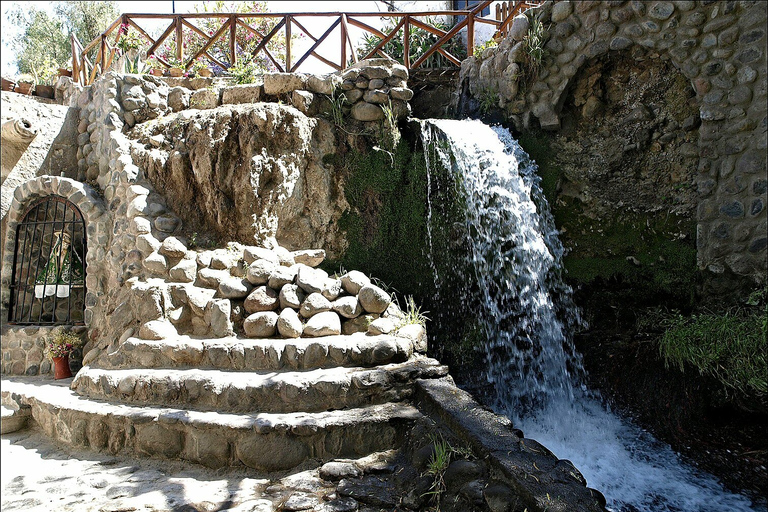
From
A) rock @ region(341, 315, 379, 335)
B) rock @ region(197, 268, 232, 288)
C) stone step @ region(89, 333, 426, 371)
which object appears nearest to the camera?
stone step @ region(89, 333, 426, 371)

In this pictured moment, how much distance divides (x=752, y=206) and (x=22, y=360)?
24.4ft

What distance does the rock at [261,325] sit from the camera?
4.16m

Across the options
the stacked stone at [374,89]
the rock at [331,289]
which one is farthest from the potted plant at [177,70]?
the rock at [331,289]

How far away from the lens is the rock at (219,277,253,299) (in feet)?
14.5

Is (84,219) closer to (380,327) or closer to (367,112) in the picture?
(367,112)

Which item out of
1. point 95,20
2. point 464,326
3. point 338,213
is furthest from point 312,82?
point 95,20

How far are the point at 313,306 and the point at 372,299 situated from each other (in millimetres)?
481

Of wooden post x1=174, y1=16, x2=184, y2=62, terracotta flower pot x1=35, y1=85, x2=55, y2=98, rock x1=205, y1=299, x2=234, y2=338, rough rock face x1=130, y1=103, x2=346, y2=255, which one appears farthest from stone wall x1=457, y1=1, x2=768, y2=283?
terracotta flower pot x1=35, y1=85, x2=55, y2=98

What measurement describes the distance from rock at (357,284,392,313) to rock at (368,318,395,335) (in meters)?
0.14

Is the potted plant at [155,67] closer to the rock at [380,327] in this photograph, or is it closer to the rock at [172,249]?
the rock at [172,249]

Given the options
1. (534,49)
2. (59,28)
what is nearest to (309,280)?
(534,49)

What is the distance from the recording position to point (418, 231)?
5754mm

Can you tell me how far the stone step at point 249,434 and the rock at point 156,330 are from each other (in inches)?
23.7

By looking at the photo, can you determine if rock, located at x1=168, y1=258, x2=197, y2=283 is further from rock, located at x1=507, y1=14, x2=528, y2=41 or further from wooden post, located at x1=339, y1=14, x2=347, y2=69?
rock, located at x1=507, y1=14, x2=528, y2=41
